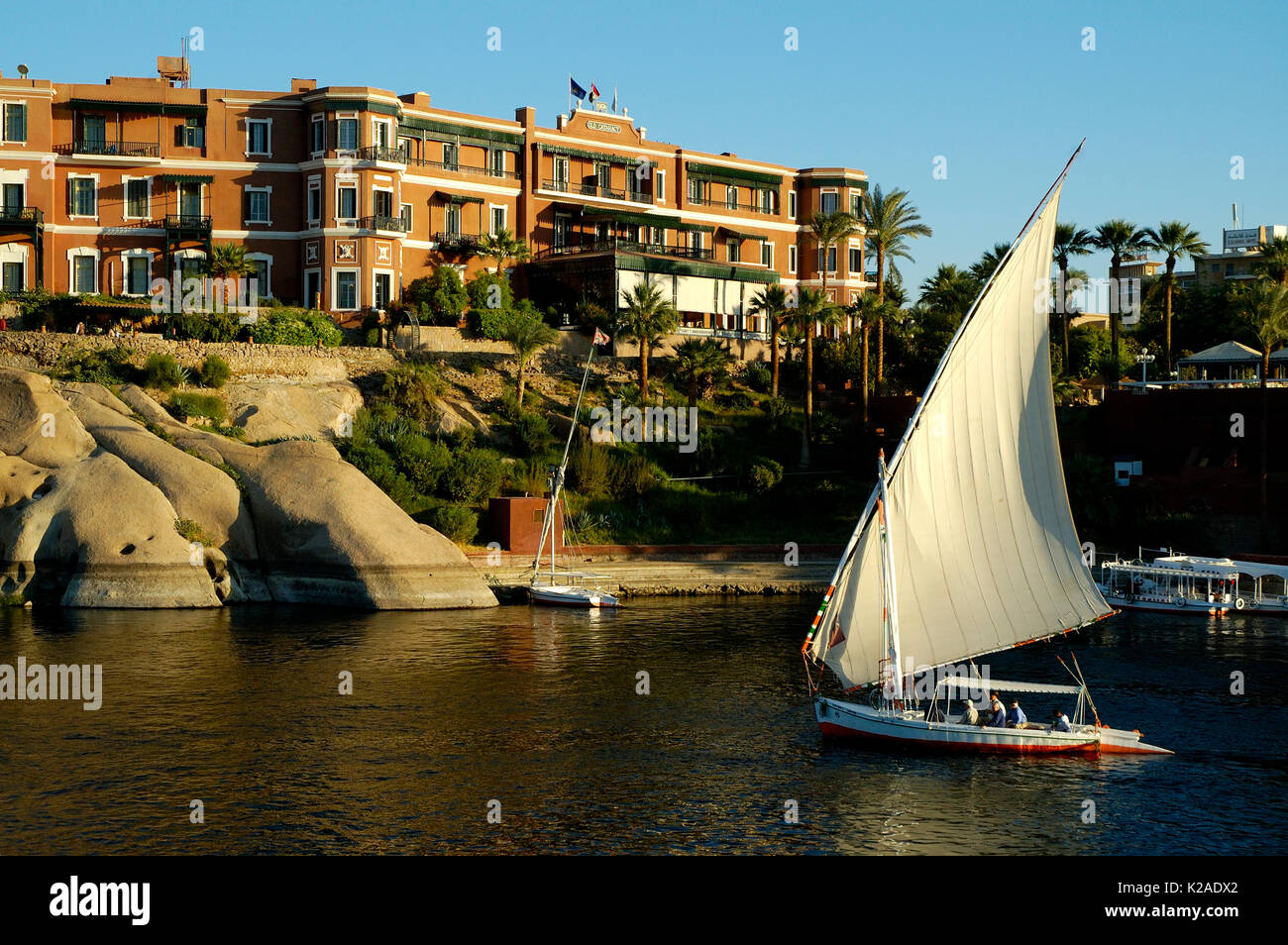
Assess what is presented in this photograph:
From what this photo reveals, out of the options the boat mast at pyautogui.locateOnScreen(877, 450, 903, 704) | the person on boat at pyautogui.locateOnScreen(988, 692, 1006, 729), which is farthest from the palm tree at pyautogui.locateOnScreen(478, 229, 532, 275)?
the person on boat at pyautogui.locateOnScreen(988, 692, 1006, 729)

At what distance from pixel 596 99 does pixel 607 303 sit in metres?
20.0

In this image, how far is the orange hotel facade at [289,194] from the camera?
8500 centimetres

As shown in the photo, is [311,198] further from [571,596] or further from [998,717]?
[998,717]

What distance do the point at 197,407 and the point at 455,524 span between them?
673 inches

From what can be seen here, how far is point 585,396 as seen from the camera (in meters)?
84.4

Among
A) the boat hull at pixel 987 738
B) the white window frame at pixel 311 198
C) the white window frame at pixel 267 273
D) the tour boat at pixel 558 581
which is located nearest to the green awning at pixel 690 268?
the white window frame at pixel 311 198

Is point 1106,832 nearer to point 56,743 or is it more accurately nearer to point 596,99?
point 56,743

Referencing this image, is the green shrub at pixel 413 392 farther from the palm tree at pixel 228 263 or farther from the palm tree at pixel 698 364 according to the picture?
the palm tree at pixel 698 364

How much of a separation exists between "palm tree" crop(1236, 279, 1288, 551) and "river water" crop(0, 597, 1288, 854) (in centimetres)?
2119

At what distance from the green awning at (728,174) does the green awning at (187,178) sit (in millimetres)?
38322

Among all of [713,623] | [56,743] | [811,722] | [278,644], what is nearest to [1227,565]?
[713,623]

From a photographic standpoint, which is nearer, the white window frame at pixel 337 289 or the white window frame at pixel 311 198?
the white window frame at pixel 337 289

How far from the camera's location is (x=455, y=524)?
68188 millimetres

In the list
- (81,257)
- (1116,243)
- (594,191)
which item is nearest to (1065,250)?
(1116,243)
